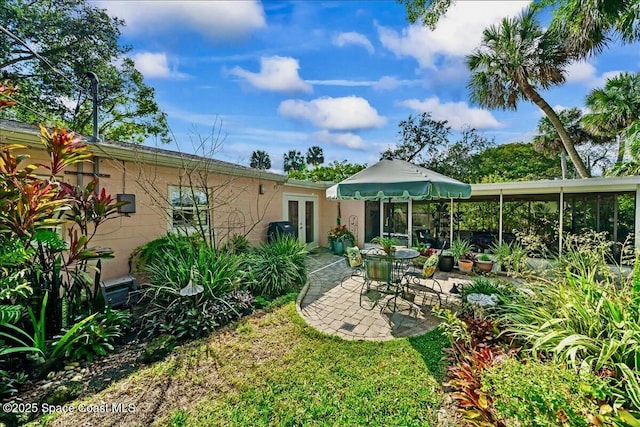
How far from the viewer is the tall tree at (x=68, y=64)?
12.1 meters

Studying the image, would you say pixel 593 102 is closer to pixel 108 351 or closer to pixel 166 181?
pixel 166 181

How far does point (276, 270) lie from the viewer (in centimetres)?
614

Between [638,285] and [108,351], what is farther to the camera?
[108,351]

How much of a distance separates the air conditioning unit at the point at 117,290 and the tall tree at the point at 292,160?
4116 centimetres

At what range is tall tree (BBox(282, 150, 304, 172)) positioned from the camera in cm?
4628

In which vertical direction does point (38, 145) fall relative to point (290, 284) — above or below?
above

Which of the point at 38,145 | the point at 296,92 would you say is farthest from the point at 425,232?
the point at 38,145

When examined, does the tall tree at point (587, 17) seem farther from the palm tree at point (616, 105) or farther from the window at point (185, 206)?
the window at point (185, 206)

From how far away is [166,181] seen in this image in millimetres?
6801

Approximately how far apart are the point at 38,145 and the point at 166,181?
7.83 ft

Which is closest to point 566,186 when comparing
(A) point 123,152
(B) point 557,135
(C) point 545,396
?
(C) point 545,396

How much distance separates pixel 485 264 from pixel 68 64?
2038cm

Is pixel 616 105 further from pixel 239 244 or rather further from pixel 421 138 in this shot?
pixel 239 244

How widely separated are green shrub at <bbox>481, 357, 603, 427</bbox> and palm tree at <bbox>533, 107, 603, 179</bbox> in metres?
17.3
